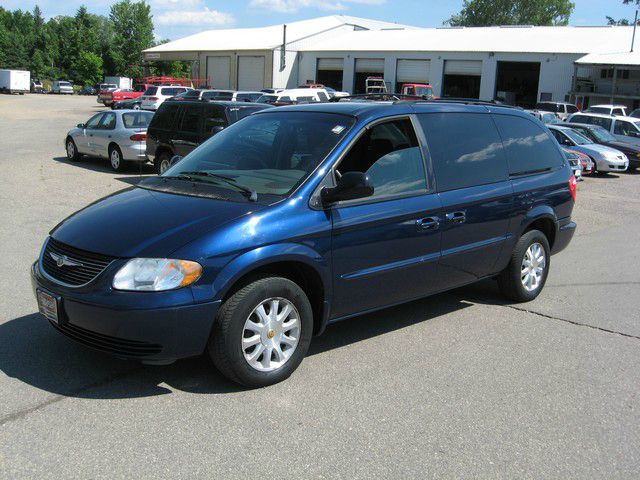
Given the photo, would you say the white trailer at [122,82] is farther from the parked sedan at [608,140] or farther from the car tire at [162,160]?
the car tire at [162,160]

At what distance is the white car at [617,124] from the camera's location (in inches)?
923

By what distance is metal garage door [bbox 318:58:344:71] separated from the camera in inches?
2123

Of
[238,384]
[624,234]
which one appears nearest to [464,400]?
[238,384]

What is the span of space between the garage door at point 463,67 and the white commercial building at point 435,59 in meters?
0.07

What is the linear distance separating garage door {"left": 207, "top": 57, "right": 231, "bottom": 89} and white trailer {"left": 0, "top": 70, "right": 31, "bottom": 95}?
86.6ft

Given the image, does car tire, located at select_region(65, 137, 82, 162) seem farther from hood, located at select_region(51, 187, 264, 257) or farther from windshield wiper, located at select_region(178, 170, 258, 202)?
hood, located at select_region(51, 187, 264, 257)

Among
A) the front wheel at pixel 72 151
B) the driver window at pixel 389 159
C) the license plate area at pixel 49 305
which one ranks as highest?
the driver window at pixel 389 159

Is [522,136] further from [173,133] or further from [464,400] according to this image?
[173,133]

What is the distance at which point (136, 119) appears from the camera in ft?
53.2

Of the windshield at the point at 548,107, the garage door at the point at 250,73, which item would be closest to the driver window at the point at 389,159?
the windshield at the point at 548,107

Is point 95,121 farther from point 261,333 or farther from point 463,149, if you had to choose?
point 261,333

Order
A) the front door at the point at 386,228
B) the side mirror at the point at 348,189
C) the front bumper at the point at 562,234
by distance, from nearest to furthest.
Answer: the side mirror at the point at 348,189 → the front door at the point at 386,228 → the front bumper at the point at 562,234

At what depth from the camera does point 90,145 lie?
55.9ft

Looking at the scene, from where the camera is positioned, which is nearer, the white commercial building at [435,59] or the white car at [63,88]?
the white commercial building at [435,59]
